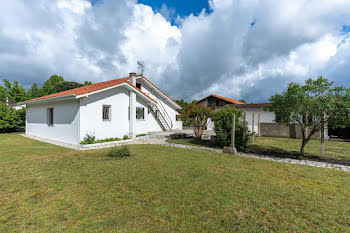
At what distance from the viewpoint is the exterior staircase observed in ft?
65.9

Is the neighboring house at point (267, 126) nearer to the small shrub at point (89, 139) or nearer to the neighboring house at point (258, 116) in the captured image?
the neighboring house at point (258, 116)

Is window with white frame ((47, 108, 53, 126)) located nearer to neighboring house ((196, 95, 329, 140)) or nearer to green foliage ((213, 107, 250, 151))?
green foliage ((213, 107, 250, 151))

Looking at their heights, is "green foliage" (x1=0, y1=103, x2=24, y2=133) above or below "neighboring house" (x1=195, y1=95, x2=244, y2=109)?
below

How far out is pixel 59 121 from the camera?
1187 centimetres

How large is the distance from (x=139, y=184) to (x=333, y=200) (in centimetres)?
465

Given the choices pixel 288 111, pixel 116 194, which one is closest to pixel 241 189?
pixel 116 194

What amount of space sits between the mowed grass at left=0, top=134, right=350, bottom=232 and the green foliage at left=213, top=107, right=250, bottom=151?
347 centimetres

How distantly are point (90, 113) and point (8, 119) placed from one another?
1502 cm

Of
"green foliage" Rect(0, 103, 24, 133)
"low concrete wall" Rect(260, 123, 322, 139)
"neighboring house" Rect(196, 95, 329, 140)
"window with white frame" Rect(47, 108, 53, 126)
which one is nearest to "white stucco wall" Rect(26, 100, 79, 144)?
"window with white frame" Rect(47, 108, 53, 126)

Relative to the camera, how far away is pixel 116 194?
3.87 m

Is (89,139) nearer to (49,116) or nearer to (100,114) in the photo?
(100,114)

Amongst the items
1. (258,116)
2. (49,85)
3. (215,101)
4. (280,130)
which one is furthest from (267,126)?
(49,85)

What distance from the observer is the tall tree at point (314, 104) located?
6.51m

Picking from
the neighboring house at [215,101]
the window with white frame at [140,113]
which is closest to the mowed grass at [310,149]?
the window with white frame at [140,113]
